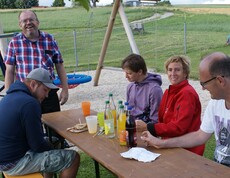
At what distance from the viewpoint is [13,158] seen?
2.83 metres

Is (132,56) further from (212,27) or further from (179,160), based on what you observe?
(212,27)

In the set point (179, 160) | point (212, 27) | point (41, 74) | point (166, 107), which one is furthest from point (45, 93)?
point (212, 27)

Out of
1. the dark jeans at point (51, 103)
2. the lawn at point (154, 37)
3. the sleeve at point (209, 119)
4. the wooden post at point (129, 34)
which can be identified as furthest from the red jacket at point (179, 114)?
the lawn at point (154, 37)

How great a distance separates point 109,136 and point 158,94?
2.45 ft

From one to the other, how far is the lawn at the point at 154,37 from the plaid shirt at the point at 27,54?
601 centimetres

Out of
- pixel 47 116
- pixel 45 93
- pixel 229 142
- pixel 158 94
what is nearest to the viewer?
pixel 229 142

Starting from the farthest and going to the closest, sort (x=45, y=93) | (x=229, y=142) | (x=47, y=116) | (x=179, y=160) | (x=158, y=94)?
(x=47, y=116)
(x=158, y=94)
(x=45, y=93)
(x=229, y=142)
(x=179, y=160)

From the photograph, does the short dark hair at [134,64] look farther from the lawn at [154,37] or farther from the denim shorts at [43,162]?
the lawn at [154,37]

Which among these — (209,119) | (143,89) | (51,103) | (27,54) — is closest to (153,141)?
(209,119)

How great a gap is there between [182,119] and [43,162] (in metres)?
1.11

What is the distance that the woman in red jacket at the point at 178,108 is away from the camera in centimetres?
288

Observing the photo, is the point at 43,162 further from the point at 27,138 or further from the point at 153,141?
the point at 153,141

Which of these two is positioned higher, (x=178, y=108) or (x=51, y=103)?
(x=178, y=108)

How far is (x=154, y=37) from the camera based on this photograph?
77.5ft
